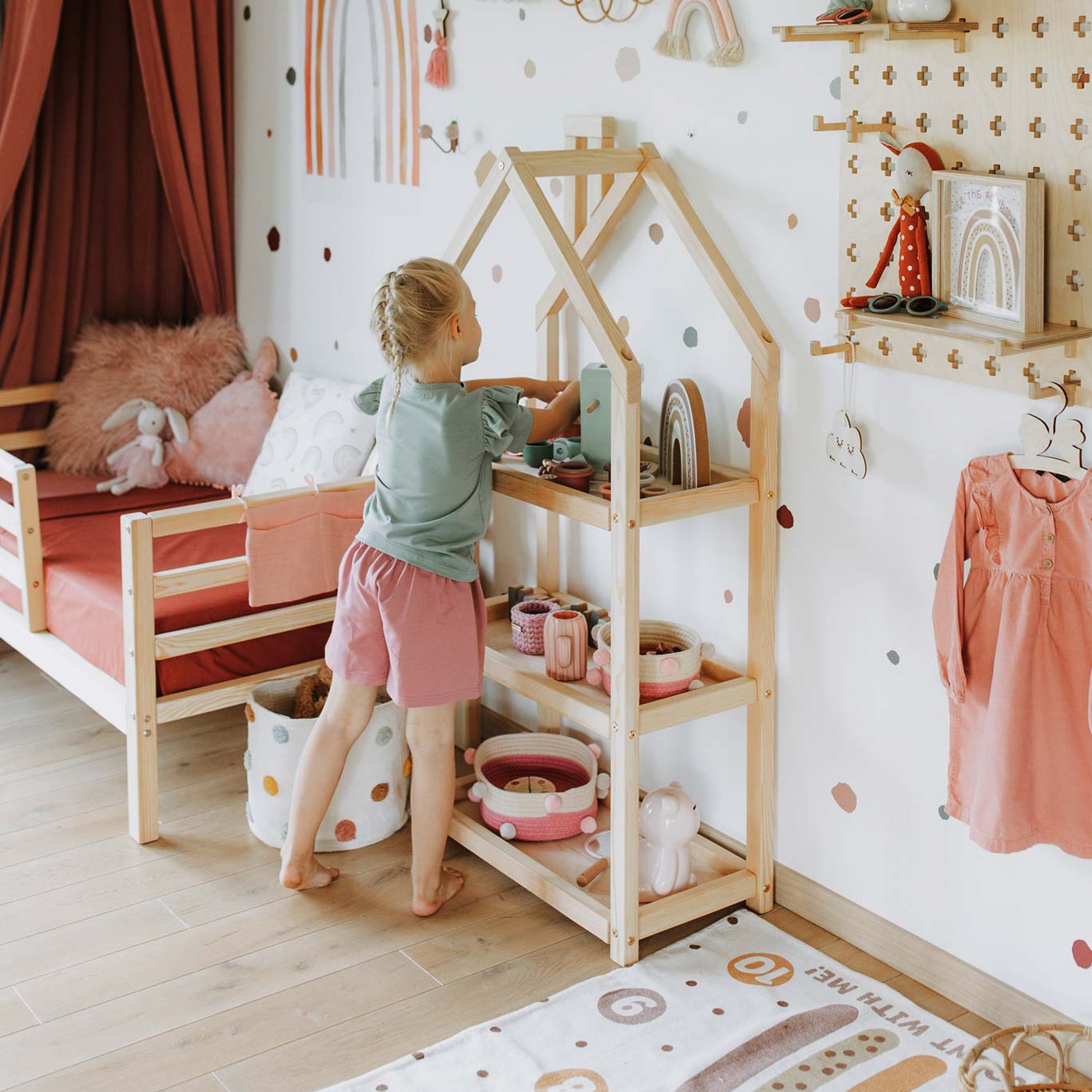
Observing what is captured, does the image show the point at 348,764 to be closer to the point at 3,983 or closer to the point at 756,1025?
the point at 3,983

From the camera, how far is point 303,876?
2.50m

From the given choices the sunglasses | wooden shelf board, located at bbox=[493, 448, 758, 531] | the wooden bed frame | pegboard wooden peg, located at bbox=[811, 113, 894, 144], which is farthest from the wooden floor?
pegboard wooden peg, located at bbox=[811, 113, 894, 144]

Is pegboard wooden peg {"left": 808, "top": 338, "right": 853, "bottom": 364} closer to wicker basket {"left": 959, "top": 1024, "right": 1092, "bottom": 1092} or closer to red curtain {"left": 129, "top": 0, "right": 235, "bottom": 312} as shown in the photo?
wicker basket {"left": 959, "top": 1024, "right": 1092, "bottom": 1092}

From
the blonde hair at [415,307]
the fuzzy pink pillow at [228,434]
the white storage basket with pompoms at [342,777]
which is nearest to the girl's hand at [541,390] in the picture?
the blonde hair at [415,307]

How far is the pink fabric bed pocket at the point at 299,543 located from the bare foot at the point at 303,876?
50 cm

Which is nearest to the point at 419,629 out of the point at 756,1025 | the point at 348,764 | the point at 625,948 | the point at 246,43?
the point at 348,764

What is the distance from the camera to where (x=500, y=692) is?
119 inches

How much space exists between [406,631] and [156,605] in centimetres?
64

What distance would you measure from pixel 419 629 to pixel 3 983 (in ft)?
2.80

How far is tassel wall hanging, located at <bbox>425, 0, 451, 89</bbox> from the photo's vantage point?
9.21 ft

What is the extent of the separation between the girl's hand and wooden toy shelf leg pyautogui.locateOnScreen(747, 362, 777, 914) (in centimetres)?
42

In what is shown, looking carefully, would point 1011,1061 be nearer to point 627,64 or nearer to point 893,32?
point 893,32

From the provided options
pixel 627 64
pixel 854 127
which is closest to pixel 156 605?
pixel 627 64

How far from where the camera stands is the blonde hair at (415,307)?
221 cm
